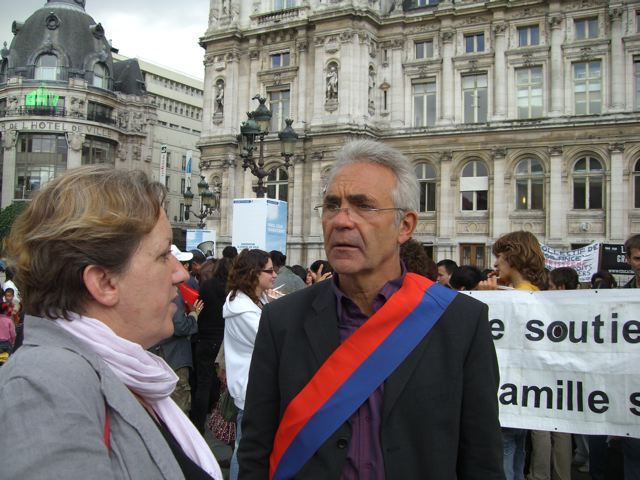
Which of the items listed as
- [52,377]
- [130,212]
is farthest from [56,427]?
[130,212]

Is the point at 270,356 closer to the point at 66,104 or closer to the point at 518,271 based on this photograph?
the point at 518,271

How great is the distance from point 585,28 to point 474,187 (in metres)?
9.06

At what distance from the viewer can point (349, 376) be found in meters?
2.36

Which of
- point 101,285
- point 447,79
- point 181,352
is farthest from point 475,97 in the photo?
point 101,285

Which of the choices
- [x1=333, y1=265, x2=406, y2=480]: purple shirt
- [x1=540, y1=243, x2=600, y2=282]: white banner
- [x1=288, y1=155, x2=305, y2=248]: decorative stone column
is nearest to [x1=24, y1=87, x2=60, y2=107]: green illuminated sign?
[x1=288, y1=155, x2=305, y2=248]: decorative stone column

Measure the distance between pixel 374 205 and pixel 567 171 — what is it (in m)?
28.3

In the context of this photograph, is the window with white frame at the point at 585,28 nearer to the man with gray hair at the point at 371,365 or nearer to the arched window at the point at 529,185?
the arched window at the point at 529,185

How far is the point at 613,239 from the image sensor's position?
27062mm

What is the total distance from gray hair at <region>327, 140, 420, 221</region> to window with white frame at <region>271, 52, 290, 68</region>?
32.3 m

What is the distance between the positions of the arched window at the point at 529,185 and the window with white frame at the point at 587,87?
10.4 ft

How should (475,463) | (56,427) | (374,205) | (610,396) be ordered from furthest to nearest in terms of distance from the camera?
(610,396), (374,205), (475,463), (56,427)

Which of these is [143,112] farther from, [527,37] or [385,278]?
[385,278]

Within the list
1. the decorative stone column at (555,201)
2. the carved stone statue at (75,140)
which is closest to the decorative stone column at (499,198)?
the decorative stone column at (555,201)

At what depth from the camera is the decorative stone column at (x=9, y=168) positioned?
54344 mm
